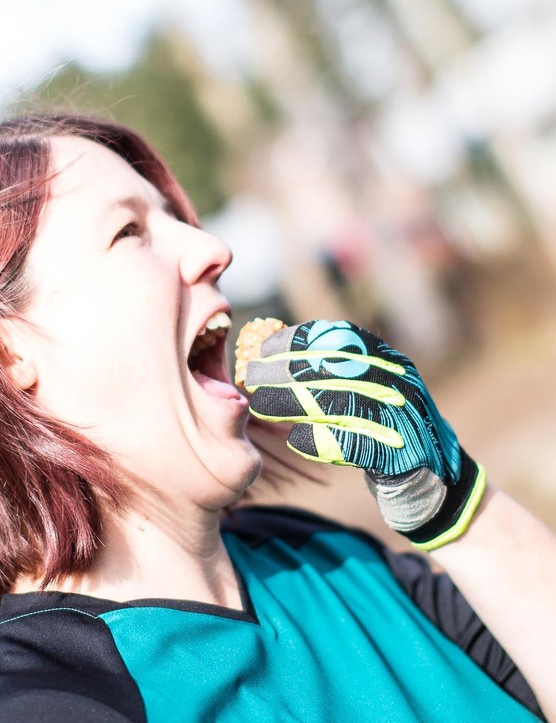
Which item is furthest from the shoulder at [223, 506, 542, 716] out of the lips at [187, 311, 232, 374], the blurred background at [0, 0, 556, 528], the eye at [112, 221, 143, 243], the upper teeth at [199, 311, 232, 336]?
the blurred background at [0, 0, 556, 528]

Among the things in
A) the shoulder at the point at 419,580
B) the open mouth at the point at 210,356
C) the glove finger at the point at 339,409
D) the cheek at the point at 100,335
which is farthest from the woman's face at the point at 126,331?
the shoulder at the point at 419,580

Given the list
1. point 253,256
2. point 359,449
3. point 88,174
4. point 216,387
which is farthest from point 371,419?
point 253,256

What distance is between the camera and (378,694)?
168 cm

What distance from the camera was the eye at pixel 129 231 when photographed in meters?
1.91

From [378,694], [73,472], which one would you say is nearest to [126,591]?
[73,472]

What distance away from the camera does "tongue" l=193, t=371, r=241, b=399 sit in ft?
6.93

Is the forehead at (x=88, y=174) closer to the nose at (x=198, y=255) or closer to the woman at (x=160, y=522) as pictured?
the woman at (x=160, y=522)

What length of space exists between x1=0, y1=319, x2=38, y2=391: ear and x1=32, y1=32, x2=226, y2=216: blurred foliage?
11.0 meters

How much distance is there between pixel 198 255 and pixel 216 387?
14.9 inches

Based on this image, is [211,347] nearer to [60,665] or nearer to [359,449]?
[359,449]

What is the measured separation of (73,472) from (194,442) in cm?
31

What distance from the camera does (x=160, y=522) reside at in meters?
1.86

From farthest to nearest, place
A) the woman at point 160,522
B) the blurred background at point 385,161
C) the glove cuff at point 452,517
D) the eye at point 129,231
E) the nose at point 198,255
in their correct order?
the blurred background at point 385,161
the nose at point 198,255
the eye at point 129,231
the glove cuff at point 452,517
the woman at point 160,522

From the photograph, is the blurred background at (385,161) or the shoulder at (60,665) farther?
the blurred background at (385,161)
